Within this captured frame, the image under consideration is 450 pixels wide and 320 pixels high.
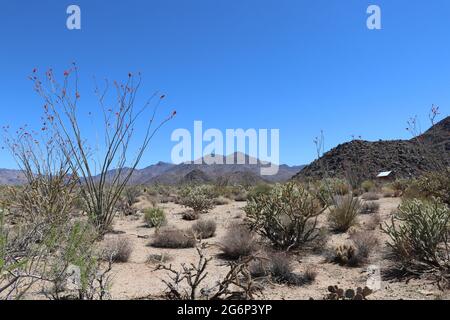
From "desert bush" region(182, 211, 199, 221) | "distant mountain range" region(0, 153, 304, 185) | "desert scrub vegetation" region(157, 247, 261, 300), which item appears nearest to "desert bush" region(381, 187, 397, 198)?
"desert bush" region(182, 211, 199, 221)

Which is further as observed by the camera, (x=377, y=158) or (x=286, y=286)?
(x=377, y=158)

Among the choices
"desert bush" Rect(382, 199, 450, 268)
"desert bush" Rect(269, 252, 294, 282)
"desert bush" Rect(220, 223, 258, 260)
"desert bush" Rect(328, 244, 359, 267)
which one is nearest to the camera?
"desert bush" Rect(269, 252, 294, 282)

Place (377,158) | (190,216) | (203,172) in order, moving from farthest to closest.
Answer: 1. (203,172)
2. (377,158)
3. (190,216)

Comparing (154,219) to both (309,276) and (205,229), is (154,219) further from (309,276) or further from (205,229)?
(309,276)

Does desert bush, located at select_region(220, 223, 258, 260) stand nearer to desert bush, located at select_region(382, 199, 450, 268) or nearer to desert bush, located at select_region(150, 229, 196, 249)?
desert bush, located at select_region(150, 229, 196, 249)

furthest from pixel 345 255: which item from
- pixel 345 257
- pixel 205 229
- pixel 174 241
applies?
pixel 205 229

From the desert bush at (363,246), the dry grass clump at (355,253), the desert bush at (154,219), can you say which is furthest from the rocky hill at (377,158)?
the dry grass clump at (355,253)

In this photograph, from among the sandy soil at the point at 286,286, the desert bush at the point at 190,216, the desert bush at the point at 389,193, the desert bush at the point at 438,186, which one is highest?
the desert bush at the point at 438,186

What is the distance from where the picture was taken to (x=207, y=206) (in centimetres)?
1500

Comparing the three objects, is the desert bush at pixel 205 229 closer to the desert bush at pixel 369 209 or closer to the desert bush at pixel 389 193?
the desert bush at pixel 369 209

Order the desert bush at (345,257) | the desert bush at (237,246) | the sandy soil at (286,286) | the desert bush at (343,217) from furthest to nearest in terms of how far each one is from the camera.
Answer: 1. the desert bush at (343,217)
2. the desert bush at (237,246)
3. the desert bush at (345,257)
4. the sandy soil at (286,286)

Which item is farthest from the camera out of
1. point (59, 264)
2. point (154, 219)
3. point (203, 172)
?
point (203, 172)

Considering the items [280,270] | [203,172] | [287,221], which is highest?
[203,172]
